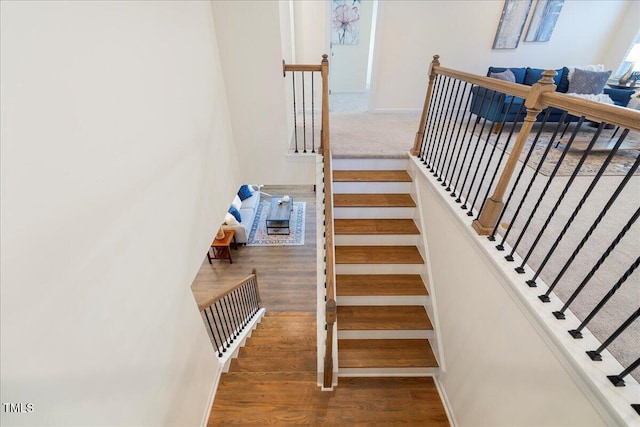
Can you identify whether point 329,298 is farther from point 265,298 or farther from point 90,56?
point 265,298

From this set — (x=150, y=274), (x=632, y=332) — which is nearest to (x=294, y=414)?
(x=150, y=274)

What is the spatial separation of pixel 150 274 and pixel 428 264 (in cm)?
224

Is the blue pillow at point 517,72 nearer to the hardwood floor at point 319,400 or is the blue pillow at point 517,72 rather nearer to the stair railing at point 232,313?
the hardwood floor at point 319,400

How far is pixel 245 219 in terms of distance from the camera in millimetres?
7352

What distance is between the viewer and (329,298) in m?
1.80

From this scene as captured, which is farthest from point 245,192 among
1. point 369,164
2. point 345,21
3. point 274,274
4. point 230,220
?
point 369,164

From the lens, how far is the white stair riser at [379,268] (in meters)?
2.72

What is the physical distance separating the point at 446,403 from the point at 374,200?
1888 mm

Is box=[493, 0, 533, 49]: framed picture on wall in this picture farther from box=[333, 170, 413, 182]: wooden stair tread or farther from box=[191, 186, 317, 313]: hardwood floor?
box=[191, 186, 317, 313]: hardwood floor

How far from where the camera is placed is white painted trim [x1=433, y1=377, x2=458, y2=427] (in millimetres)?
2082

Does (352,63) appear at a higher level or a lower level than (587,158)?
higher

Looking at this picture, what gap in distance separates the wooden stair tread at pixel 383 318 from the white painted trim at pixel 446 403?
1.45ft

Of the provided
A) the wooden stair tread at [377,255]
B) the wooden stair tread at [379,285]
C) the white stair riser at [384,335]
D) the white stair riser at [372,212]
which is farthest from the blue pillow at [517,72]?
the white stair riser at [384,335]

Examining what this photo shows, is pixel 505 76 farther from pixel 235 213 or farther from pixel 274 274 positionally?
pixel 235 213
